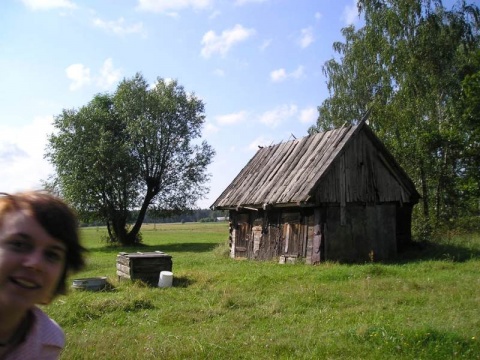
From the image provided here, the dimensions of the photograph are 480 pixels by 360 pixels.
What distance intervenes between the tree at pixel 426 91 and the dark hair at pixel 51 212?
22.4 metres

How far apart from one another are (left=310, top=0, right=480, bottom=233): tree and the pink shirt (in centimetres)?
2239

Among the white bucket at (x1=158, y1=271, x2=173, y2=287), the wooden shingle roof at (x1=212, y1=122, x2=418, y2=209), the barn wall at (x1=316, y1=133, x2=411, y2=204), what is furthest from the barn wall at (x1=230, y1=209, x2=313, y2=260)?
the white bucket at (x1=158, y1=271, x2=173, y2=287)

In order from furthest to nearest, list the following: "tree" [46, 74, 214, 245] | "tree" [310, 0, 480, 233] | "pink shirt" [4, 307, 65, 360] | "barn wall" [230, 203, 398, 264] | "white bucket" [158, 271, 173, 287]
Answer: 1. "tree" [46, 74, 214, 245]
2. "tree" [310, 0, 480, 233]
3. "barn wall" [230, 203, 398, 264]
4. "white bucket" [158, 271, 173, 287]
5. "pink shirt" [4, 307, 65, 360]

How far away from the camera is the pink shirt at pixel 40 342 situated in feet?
5.75

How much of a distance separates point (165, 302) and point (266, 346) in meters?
3.99

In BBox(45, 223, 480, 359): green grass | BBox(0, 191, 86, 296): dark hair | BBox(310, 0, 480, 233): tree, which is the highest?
BBox(310, 0, 480, 233): tree

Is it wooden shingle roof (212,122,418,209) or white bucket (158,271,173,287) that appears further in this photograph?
wooden shingle roof (212,122,418,209)

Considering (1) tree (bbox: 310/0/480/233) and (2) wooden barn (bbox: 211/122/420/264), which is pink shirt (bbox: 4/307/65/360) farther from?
(1) tree (bbox: 310/0/480/233)

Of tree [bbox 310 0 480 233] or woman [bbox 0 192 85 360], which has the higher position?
tree [bbox 310 0 480 233]

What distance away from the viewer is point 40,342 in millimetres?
1798

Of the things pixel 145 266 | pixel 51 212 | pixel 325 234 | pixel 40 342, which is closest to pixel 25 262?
pixel 51 212

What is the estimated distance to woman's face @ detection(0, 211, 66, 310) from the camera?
163cm

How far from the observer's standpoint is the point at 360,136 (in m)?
19.1

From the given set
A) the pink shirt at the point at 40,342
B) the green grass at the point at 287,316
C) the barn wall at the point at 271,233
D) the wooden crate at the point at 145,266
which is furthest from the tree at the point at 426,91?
the pink shirt at the point at 40,342
